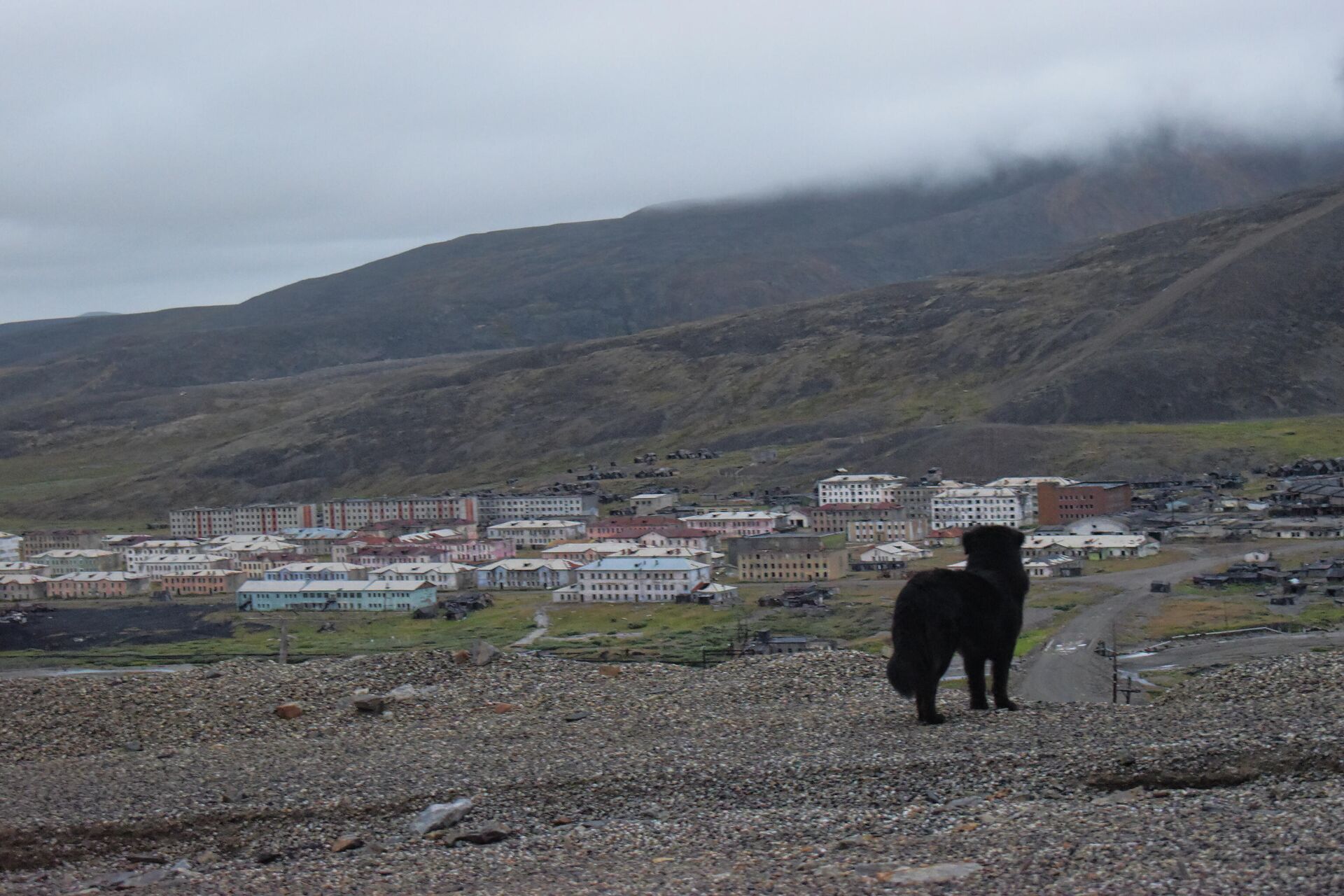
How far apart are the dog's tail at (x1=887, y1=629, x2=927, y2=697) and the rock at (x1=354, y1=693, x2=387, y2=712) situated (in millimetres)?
7199

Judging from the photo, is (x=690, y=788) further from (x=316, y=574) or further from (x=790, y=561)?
(x=316, y=574)

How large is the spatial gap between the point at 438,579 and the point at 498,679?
50998 mm

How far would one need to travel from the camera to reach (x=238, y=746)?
1811cm

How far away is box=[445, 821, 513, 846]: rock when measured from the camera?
13.0 m

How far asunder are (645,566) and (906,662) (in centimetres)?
4791

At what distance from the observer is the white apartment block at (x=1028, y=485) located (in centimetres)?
8656

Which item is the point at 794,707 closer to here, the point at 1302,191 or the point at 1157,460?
the point at 1157,460

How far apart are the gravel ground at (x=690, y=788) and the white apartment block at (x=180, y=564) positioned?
199ft

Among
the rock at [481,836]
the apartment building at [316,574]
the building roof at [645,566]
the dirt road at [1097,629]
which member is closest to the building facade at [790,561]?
the building roof at [645,566]

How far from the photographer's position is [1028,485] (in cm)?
9306

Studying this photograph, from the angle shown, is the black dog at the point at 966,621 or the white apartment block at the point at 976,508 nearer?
the black dog at the point at 966,621

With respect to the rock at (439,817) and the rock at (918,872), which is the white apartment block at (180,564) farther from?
the rock at (918,872)

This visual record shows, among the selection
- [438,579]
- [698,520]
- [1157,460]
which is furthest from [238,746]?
[1157,460]

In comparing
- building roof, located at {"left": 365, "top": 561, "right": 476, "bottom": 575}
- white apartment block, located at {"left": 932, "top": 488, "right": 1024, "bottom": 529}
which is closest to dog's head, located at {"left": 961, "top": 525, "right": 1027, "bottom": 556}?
building roof, located at {"left": 365, "top": 561, "right": 476, "bottom": 575}
